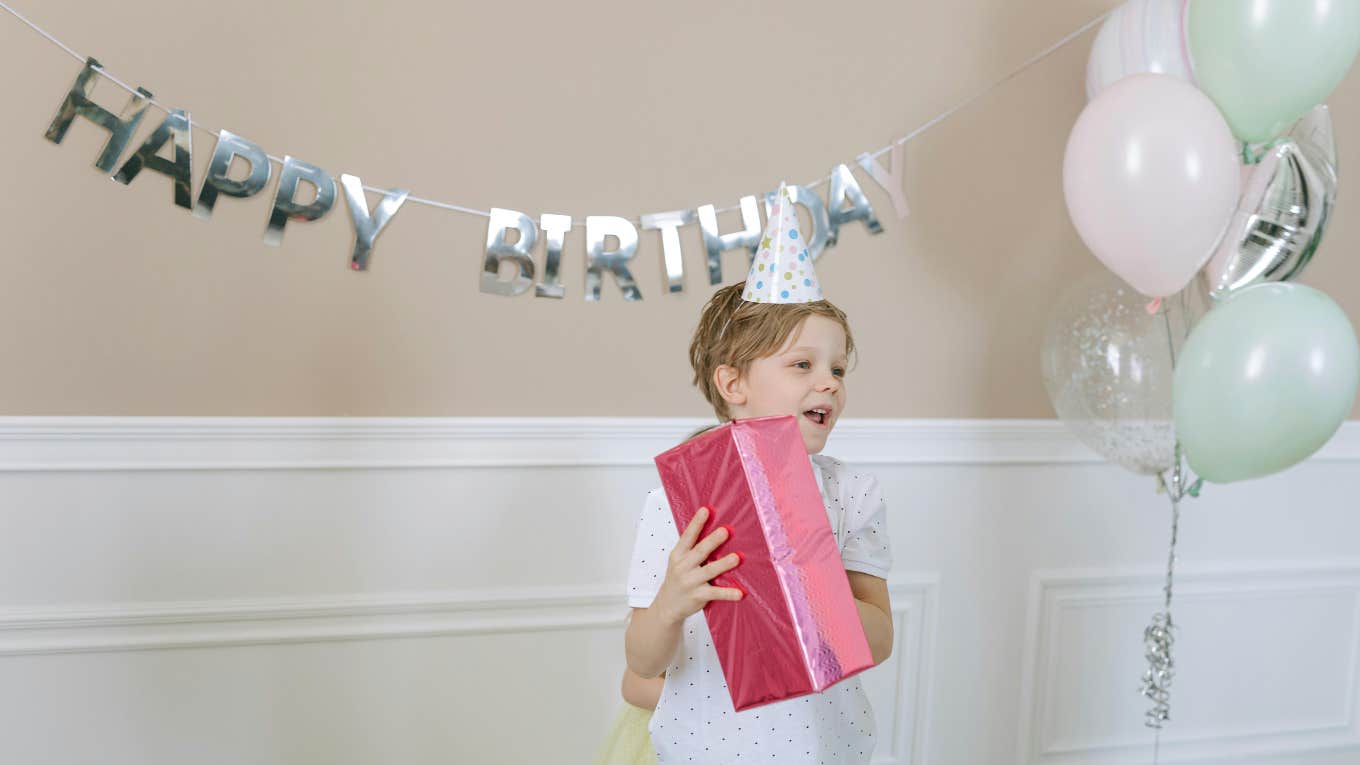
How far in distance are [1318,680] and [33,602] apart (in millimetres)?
2465

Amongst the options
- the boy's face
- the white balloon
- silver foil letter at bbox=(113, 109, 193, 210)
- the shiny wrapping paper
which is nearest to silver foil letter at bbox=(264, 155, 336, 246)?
silver foil letter at bbox=(113, 109, 193, 210)

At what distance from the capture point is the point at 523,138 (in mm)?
1909

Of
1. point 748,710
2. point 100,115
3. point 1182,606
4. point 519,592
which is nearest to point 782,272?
point 748,710

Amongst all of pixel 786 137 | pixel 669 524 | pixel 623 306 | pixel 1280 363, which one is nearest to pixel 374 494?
pixel 623 306

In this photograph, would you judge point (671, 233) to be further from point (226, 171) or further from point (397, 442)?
point (226, 171)

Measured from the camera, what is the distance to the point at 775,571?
1107 mm

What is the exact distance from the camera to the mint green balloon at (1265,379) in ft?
5.58

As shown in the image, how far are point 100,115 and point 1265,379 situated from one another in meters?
1.73

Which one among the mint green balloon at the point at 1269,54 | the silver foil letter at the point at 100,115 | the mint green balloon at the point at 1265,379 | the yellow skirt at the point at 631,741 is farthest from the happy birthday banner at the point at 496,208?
the yellow skirt at the point at 631,741

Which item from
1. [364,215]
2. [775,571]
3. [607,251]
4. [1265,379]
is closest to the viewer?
[775,571]

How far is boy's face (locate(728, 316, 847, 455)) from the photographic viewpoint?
132cm

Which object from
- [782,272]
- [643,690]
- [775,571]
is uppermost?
[782,272]

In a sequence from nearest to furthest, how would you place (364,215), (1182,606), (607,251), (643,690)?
(643,690) → (364,215) → (607,251) → (1182,606)

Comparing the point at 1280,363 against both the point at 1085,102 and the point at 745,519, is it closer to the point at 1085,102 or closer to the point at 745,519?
the point at 1085,102
